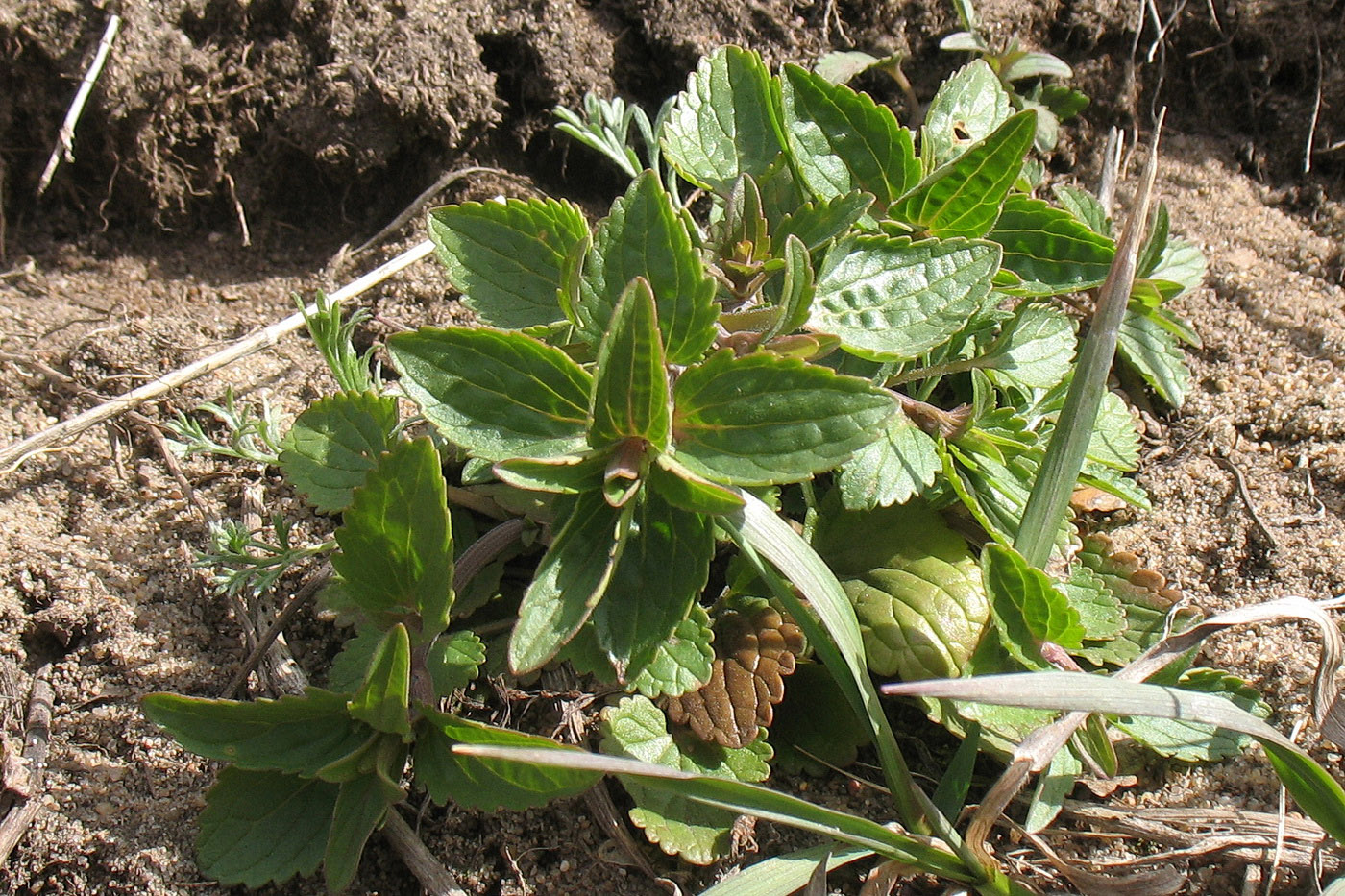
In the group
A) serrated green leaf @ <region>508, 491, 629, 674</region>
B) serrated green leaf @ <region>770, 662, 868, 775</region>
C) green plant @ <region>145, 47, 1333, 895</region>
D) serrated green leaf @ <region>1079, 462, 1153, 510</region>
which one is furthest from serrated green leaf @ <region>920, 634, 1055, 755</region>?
serrated green leaf @ <region>508, 491, 629, 674</region>

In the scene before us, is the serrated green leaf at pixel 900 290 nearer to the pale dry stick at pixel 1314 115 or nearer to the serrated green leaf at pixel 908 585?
the serrated green leaf at pixel 908 585

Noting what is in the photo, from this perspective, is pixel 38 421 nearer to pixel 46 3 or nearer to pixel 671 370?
pixel 46 3

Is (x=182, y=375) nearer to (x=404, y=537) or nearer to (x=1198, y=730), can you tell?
(x=404, y=537)

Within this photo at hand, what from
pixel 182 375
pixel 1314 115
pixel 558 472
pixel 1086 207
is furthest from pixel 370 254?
pixel 1314 115

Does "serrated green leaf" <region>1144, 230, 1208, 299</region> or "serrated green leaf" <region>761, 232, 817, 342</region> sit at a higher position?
"serrated green leaf" <region>1144, 230, 1208, 299</region>

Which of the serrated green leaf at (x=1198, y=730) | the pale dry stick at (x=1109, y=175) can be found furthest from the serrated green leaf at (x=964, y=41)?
the serrated green leaf at (x=1198, y=730)

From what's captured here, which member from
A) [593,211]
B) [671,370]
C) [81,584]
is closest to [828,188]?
[671,370]

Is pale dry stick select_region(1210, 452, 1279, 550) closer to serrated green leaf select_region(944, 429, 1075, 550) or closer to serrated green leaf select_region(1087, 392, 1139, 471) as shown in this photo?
serrated green leaf select_region(1087, 392, 1139, 471)
